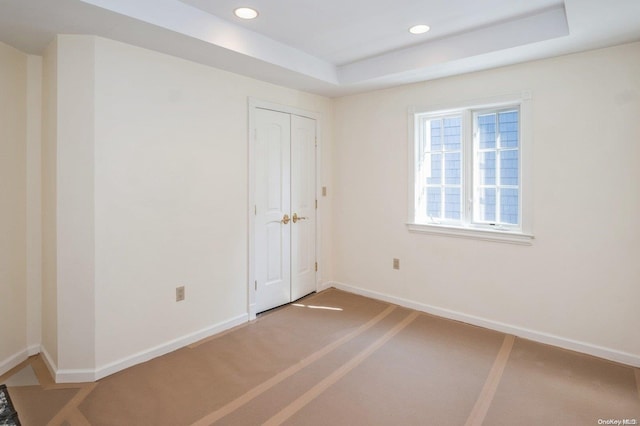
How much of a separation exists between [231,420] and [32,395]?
1.33 m

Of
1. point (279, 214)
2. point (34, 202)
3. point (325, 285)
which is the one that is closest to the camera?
point (34, 202)

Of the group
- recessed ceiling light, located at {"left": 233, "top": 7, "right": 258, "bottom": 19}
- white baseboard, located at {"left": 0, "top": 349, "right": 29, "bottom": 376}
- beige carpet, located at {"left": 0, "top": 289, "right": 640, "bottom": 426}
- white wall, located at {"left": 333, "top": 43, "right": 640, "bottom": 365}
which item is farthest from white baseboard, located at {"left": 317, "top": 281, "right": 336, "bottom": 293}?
recessed ceiling light, located at {"left": 233, "top": 7, "right": 258, "bottom": 19}

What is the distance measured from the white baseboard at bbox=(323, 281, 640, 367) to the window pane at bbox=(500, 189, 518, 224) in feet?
3.06

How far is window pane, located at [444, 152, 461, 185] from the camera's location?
142 inches

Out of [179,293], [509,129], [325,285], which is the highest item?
[509,129]

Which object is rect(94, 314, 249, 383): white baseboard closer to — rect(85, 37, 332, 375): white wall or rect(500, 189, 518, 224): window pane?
rect(85, 37, 332, 375): white wall

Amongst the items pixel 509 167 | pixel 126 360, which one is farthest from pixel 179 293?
pixel 509 167

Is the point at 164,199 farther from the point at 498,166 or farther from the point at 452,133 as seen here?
the point at 498,166

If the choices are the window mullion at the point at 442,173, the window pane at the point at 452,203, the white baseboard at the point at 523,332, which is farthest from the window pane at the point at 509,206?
the white baseboard at the point at 523,332

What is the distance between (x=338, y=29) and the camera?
2.83 meters

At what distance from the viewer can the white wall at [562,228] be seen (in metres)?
2.69

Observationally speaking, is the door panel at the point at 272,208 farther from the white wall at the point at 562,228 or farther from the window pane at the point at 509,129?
the window pane at the point at 509,129

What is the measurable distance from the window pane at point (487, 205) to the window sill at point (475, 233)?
169mm

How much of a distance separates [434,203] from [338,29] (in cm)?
194
